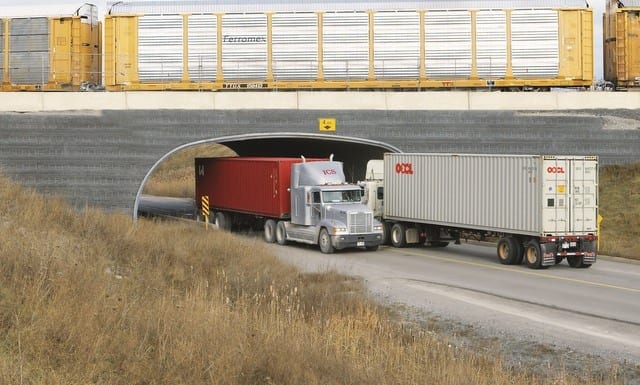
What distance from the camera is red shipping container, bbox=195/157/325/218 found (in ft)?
98.8

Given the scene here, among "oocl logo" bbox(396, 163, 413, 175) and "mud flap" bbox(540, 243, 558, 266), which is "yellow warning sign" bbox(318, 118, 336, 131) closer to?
"oocl logo" bbox(396, 163, 413, 175)

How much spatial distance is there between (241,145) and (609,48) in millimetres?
21865

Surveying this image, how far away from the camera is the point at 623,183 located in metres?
33.5

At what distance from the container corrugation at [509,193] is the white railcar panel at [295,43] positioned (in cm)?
821

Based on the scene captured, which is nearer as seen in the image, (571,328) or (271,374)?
(271,374)

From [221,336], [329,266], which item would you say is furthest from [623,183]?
[221,336]

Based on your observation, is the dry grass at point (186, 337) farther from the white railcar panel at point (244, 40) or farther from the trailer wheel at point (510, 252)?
the white railcar panel at point (244, 40)

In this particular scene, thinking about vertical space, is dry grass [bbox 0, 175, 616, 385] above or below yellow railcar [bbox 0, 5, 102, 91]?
below

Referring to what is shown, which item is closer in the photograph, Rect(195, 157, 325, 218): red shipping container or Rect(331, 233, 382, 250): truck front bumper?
Rect(331, 233, 382, 250): truck front bumper

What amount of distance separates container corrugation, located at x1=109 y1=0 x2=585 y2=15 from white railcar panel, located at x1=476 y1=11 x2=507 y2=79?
475 millimetres

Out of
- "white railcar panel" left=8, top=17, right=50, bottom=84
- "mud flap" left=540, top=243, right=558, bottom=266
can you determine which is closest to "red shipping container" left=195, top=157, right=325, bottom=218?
"white railcar panel" left=8, top=17, right=50, bottom=84

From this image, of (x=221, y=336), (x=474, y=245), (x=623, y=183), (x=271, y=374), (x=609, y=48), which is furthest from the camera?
(x=609, y=48)

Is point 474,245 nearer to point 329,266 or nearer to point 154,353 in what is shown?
point 329,266

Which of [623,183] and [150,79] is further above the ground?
[150,79]
